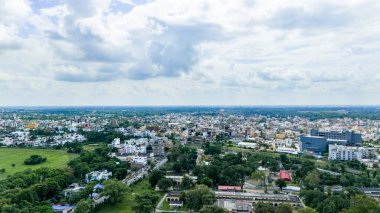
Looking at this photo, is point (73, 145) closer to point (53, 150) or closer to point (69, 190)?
point (53, 150)

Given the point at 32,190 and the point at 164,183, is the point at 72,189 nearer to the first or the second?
the point at 32,190

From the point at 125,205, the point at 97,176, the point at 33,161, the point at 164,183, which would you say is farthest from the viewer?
the point at 33,161

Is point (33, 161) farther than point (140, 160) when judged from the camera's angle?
No

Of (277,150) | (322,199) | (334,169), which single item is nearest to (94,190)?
(322,199)

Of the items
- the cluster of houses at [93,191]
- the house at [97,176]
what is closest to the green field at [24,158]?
the house at [97,176]

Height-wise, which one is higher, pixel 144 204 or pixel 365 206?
pixel 365 206

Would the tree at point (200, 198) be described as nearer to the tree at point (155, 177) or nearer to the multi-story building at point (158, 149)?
the tree at point (155, 177)

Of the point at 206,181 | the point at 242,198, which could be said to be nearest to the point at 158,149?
the point at 206,181

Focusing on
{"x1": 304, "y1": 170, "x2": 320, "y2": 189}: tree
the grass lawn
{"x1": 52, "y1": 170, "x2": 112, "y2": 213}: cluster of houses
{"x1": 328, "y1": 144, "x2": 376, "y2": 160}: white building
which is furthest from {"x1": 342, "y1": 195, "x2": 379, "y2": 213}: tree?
{"x1": 328, "y1": 144, "x2": 376, "y2": 160}: white building
